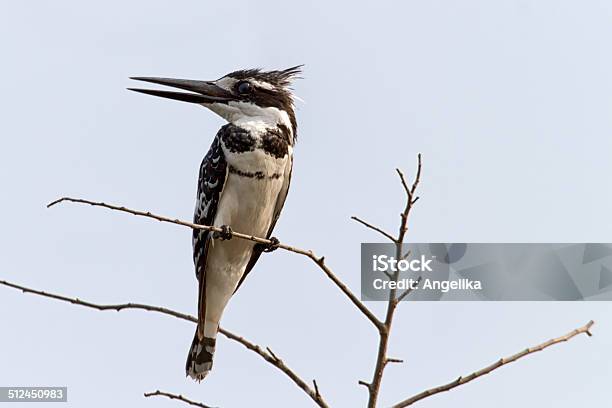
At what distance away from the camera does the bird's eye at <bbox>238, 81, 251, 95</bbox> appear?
6340mm

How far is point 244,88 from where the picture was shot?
6355mm

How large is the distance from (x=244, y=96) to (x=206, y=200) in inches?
29.4

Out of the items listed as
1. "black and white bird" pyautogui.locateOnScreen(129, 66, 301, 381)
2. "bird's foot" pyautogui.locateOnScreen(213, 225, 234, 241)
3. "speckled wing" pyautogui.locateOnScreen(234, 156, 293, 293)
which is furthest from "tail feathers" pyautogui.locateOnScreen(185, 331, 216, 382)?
"bird's foot" pyautogui.locateOnScreen(213, 225, 234, 241)

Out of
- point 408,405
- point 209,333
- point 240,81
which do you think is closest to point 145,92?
point 240,81

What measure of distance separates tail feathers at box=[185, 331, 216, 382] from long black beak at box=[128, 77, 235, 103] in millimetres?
1642

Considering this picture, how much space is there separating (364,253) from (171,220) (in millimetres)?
2333

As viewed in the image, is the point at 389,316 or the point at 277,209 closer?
the point at 389,316

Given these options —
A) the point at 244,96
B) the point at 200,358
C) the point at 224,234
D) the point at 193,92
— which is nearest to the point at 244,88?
the point at 244,96

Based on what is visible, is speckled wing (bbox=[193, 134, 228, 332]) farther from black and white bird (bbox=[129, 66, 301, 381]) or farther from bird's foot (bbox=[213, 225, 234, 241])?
bird's foot (bbox=[213, 225, 234, 241])

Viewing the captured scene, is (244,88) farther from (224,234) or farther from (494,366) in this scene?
(494,366)

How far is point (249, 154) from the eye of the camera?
6008 millimetres

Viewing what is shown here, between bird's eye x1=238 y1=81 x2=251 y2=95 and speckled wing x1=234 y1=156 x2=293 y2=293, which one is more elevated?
bird's eye x1=238 y1=81 x2=251 y2=95

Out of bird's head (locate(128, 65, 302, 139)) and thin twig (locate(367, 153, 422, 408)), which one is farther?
bird's head (locate(128, 65, 302, 139))

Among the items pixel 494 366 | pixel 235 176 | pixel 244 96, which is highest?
pixel 244 96
